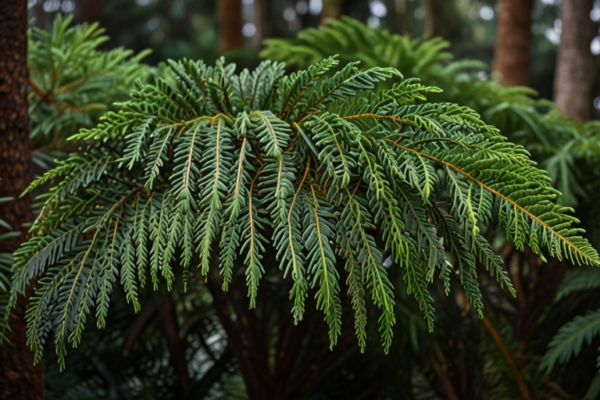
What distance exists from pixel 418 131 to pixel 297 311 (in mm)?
367

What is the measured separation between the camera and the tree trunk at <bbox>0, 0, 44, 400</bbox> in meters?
1.18

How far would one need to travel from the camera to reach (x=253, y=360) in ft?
5.71

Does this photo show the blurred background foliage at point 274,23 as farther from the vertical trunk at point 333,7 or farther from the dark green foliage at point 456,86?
the dark green foliage at point 456,86

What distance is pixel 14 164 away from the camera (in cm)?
120

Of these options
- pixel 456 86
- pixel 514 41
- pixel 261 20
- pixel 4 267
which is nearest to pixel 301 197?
pixel 4 267

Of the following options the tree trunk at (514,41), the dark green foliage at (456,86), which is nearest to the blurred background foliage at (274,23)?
the tree trunk at (514,41)

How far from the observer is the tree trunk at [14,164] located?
118 centimetres

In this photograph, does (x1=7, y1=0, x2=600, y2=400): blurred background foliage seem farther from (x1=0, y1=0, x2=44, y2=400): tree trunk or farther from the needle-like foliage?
the needle-like foliage

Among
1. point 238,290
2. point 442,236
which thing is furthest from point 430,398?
point 442,236

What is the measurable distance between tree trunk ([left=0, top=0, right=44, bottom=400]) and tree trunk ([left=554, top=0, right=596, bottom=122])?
266 centimetres

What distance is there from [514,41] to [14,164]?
2.69 m

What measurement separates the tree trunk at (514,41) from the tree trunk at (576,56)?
7.5 inches

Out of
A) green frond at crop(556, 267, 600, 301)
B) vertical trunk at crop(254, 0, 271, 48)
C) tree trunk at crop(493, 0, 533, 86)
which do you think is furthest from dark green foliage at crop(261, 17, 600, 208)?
vertical trunk at crop(254, 0, 271, 48)

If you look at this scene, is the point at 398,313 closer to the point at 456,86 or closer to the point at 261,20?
the point at 456,86
